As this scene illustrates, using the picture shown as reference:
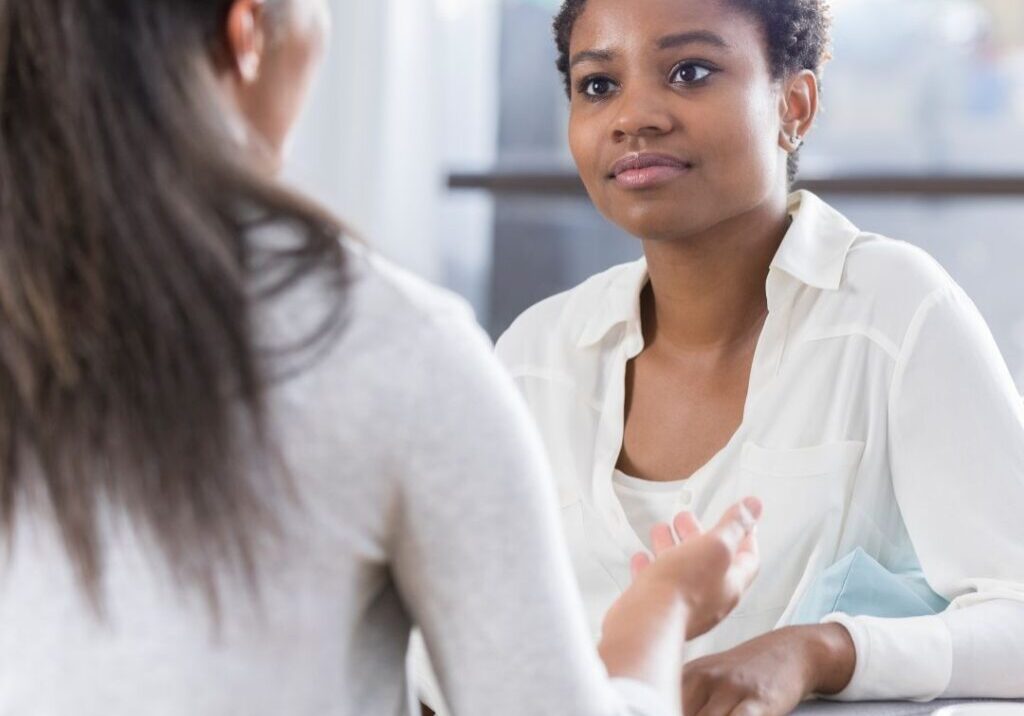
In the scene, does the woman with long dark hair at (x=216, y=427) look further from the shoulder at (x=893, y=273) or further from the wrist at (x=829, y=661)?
the shoulder at (x=893, y=273)

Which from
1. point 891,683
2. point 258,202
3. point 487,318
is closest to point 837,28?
A: point 487,318

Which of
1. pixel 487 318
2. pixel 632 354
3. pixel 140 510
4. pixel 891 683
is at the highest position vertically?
pixel 140 510

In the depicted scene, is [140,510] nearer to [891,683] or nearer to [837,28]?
[891,683]

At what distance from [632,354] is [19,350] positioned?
0.95 m

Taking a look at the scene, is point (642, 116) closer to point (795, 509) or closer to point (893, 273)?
point (893, 273)

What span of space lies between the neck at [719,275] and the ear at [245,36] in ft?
2.62

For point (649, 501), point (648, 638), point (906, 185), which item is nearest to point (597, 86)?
point (649, 501)

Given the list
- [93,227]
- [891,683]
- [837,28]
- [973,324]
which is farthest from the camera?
[837,28]

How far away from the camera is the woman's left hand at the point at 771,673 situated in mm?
1003

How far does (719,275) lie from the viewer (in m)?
1.46

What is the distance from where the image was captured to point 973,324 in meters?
1.29

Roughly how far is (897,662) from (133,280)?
698 mm

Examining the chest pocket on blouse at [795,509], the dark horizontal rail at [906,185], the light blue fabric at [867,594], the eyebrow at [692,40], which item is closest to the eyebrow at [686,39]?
the eyebrow at [692,40]

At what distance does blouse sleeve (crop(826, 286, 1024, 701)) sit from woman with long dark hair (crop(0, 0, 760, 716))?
0.46 metres
